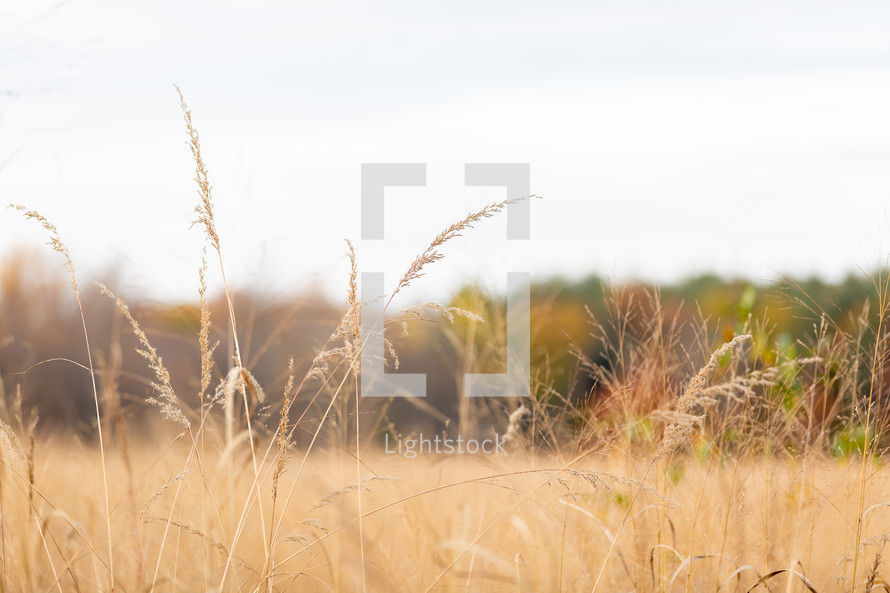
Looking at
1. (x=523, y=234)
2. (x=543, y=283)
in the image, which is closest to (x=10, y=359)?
(x=543, y=283)

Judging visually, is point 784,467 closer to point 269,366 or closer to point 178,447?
point 178,447

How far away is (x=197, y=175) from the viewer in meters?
1.68

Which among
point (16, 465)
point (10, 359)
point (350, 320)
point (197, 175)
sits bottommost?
point (10, 359)

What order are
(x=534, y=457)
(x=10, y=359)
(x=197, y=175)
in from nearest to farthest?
(x=197, y=175), (x=534, y=457), (x=10, y=359)

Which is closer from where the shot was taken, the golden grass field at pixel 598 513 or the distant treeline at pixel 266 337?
the golden grass field at pixel 598 513

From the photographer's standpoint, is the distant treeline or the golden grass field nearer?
the golden grass field

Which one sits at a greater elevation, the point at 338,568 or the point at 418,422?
the point at 338,568

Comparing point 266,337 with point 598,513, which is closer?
point 598,513

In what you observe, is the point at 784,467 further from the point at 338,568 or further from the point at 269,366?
the point at 269,366

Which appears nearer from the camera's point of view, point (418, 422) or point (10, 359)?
point (418, 422)

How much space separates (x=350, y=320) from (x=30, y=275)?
600 inches

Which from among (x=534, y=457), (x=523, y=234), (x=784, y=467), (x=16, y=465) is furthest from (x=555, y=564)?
(x=523, y=234)

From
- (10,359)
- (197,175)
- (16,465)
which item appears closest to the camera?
(197,175)

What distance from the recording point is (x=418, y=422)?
36.4 feet
